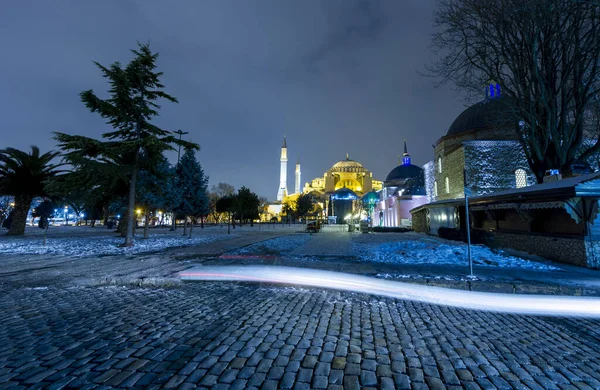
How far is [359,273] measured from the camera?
321 inches

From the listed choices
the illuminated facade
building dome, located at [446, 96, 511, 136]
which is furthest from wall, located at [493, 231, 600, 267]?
the illuminated facade

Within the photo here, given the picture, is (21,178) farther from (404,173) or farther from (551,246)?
(404,173)

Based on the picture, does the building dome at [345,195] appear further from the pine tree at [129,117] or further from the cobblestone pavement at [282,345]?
the cobblestone pavement at [282,345]

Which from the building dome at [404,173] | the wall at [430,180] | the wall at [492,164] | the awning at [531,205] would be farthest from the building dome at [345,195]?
the awning at [531,205]

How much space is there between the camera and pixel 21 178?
2569cm

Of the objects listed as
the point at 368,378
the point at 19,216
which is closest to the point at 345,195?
the point at 19,216

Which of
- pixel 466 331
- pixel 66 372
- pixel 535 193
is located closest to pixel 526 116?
pixel 535 193

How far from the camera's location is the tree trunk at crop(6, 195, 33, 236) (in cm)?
2501

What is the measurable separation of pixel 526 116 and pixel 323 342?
1969cm

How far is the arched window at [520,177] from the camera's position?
27.7 m

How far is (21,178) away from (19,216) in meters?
3.67

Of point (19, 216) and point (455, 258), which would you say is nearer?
point (455, 258)

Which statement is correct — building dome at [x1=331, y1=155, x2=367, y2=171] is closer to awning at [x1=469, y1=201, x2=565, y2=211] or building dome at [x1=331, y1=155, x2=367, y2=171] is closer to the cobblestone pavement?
awning at [x1=469, y1=201, x2=565, y2=211]

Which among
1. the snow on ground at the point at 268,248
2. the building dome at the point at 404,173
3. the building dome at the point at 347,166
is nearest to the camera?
the snow on ground at the point at 268,248
